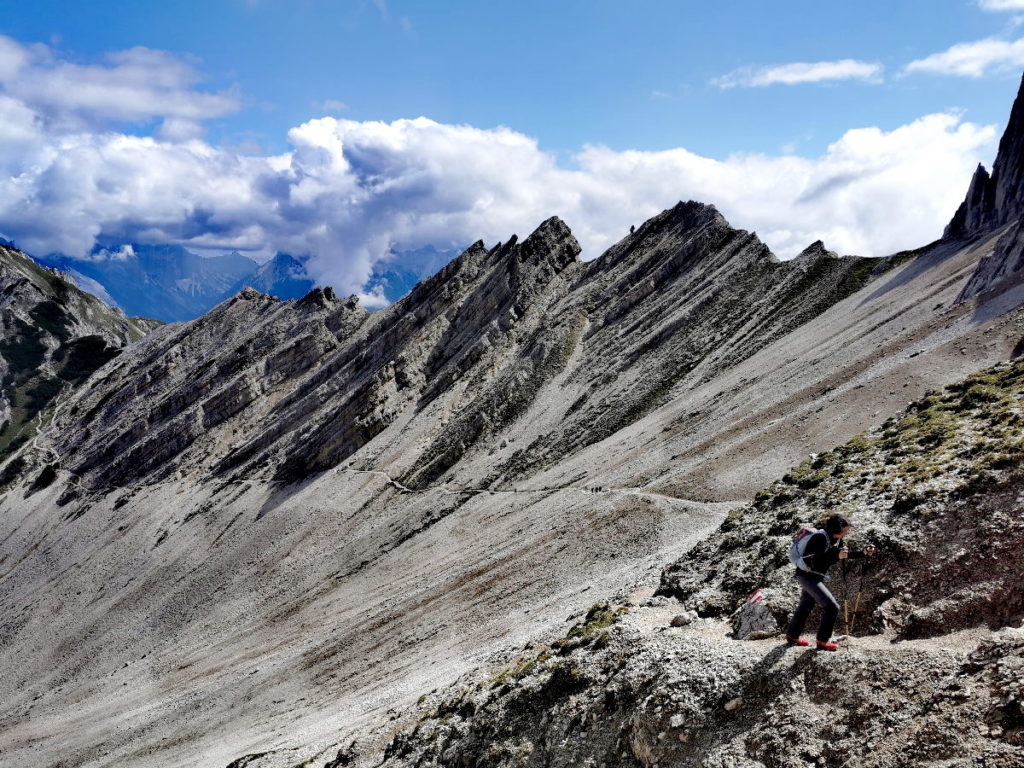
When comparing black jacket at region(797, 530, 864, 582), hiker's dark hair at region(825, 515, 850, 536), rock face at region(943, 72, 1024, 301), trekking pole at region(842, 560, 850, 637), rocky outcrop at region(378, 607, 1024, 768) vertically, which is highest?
rock face at region(943, 72, 1024, 301)

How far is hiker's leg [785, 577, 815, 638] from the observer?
13.6m

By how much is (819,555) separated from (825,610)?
1.11m

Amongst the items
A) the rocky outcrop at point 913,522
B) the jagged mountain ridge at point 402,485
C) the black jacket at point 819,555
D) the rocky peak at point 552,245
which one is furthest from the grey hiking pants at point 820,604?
the rocky peak at point 552,245

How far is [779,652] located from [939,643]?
305 cm

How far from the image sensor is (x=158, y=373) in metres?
138

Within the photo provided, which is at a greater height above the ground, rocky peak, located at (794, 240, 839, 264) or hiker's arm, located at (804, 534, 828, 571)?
rocky peak, located at (794, 240, 839, 264)

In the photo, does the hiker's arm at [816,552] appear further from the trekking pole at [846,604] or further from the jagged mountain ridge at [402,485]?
the jagged mountain ridge at [402,485]

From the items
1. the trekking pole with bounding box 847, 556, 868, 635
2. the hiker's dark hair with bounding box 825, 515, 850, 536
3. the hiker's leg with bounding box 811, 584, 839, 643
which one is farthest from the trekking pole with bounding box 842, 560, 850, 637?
the hiker's dark hair with bounding box 825, 515, 850, 536

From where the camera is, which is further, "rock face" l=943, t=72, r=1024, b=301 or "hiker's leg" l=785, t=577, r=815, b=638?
"rock face" l=943, t=72, r=1024, b=301

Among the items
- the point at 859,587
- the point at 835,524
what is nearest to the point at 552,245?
the point at 859,587

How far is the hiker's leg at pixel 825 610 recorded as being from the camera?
13.0 metres

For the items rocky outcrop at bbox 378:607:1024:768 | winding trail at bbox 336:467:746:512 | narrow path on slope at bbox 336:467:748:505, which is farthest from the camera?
winding trail at bbox 336:467:746:512

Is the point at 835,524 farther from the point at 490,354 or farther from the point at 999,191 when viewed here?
the point at 490,354

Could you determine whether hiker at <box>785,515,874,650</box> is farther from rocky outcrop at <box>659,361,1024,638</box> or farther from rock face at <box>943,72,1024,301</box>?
rock face at <box>943,72,1024,301</box>
